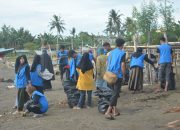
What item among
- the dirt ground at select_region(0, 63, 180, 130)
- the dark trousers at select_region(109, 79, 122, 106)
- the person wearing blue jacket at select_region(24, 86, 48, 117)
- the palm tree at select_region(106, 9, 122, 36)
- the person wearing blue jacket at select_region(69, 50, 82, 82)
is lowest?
the dirt ground at select_region(0, 63, 180, 130)

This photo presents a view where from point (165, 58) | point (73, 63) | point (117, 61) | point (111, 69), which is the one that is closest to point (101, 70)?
point (73, 63)

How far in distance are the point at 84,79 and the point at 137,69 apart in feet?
9.99

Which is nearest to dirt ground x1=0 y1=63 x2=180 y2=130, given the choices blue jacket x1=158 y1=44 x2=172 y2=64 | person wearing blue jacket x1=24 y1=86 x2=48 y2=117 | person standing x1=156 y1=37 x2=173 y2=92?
person wearing blue jacket x1=24 y1=86 x2=48 y2=117

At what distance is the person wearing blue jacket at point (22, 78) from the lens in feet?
37.6

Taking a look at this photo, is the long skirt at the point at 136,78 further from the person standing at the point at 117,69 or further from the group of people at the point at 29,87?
the person standing at the point at 117,69

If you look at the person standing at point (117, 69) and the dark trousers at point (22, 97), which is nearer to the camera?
the person standing at point (117, 69)

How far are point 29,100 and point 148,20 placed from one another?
31128 millimetres

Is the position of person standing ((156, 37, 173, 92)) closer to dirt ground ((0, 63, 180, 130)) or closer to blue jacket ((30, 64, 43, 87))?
dirt ground ((0, 63, 180, 130))

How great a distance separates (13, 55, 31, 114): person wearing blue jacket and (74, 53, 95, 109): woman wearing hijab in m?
1.36

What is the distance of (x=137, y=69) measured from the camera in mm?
14297

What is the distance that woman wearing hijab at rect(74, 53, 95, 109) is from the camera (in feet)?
38.1

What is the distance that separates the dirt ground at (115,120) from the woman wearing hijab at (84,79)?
0.37 m

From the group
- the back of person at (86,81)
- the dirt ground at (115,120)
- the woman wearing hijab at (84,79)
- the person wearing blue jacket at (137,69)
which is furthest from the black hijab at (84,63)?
the person wearing blue jacket at (137,69)

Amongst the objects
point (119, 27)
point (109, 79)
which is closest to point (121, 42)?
point (109, 79)
